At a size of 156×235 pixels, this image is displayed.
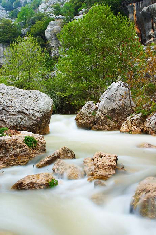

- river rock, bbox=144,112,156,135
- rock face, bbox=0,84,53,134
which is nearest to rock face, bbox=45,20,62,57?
rock face, bbox=0,84,53,134

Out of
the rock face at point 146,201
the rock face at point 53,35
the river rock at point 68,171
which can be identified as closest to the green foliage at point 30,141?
the river rock at point 68,171

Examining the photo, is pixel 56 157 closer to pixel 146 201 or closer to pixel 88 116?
pixel 146 201

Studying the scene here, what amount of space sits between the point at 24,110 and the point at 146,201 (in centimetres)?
868

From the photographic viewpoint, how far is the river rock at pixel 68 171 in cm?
559

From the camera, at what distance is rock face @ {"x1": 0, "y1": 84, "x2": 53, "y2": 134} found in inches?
431

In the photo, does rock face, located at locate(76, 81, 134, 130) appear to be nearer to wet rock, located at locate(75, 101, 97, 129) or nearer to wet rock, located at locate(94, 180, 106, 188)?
wet rock, located at locate(75, 101, 97, 129)

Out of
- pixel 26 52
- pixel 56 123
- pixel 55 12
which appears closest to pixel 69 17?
pixel 55 12

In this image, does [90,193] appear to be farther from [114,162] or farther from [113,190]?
[114,162]

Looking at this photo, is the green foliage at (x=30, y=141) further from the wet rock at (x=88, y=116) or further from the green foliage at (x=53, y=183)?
the wet rock at (x=88, y=116)

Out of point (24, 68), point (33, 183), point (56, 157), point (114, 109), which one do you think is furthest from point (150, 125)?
point (24, 68)

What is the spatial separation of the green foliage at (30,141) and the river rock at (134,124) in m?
6.46

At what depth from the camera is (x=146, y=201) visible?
12.4ft

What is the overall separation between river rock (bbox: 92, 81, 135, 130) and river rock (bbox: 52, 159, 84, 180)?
319 inches

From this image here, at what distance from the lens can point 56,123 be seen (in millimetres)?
17141
